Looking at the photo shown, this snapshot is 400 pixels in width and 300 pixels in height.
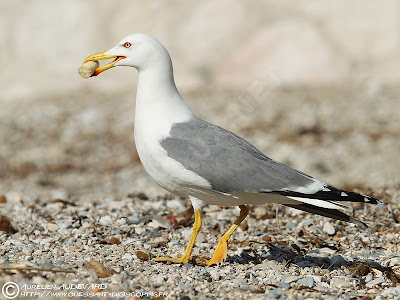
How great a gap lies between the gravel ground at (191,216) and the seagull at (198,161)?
1.60ft

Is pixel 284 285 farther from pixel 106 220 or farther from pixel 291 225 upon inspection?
pixel 106 220

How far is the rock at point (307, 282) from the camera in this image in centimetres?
457

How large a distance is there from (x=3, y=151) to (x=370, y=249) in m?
8.83

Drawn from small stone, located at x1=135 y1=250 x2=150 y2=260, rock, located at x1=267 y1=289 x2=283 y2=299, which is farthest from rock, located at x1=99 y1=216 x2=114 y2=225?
rock, located at x1=267 y1=289 x2=283 y2=299

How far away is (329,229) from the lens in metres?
6.24

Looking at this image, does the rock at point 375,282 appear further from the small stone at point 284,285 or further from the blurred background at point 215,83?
the blurred background at point 215,83

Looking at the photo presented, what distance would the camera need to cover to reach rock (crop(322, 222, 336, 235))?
20.4 feet

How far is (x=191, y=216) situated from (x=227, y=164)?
1.91 metres

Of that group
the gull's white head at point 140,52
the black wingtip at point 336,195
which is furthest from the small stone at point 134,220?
the black wingtip at point 336,195

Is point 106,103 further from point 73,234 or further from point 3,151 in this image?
point 73,234

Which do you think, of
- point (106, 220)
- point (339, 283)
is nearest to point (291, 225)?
point (339, 283)

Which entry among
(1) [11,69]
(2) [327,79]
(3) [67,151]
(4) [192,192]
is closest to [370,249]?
(4) [192,192]

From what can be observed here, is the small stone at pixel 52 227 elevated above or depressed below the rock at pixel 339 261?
below

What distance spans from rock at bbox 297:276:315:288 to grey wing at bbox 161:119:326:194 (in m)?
0.67
